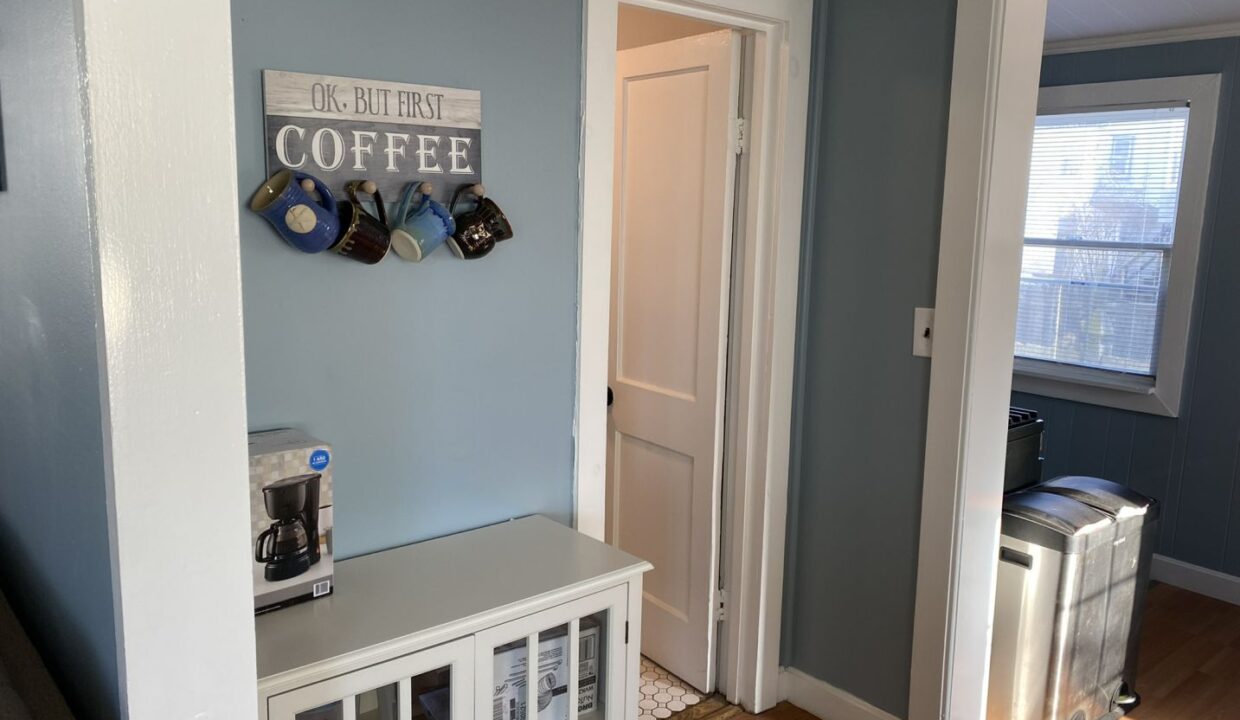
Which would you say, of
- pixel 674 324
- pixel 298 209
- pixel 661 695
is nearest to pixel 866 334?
pixel 674 324

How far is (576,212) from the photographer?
2.11m

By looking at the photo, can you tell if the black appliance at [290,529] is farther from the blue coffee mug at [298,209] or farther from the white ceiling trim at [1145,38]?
the white ceiling trim at [1145,38]

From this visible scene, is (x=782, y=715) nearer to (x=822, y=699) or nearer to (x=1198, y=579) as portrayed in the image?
(x=822, y=699)

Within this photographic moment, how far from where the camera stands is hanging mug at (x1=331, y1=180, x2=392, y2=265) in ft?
5.65

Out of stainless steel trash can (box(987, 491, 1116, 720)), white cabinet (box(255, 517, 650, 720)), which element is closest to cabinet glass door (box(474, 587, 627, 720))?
white cabinet (box(255, 517, 650, 720))

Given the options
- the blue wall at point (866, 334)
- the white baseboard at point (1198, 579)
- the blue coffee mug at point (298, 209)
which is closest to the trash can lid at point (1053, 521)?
the blue wall at point (866, 334)

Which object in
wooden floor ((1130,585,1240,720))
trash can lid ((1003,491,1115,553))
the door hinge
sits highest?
the door hinge

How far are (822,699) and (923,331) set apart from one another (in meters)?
1.11

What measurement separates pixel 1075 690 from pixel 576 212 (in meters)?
1.86

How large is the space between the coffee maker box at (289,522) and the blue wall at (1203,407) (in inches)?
133

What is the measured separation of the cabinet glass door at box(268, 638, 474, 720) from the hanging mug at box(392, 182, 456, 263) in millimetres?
741

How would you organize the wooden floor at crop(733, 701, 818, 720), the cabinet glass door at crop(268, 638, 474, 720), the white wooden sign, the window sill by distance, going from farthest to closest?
the window sill
the wooden floor at crop(733, 701, 818, 720)
the white wooden sign
the cabinet glass door at crop(268, 638, 474, 720)

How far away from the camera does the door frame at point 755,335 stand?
7.17ft

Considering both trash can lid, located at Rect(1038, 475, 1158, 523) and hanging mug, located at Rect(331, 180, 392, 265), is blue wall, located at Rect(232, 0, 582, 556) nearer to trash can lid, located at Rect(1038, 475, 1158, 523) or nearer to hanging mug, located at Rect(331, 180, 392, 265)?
hanging mug, located at Rect(331, 180, 392, 265)
